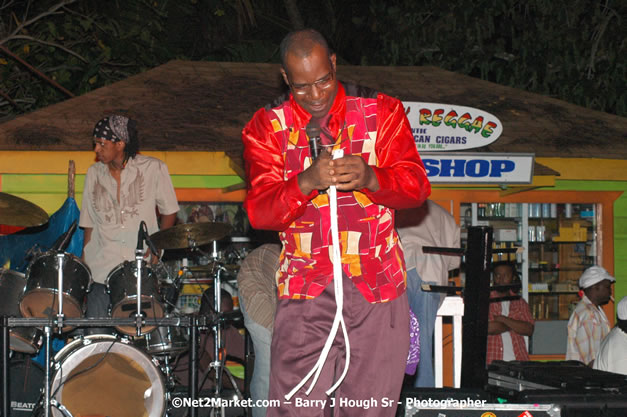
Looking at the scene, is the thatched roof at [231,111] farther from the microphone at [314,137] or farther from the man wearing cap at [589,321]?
the microphone at [314,137]

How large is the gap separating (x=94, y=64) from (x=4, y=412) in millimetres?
9569

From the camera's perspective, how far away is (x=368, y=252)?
2.64 metres

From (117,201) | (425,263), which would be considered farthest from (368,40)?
(117,201)

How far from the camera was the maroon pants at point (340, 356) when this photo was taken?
260cm

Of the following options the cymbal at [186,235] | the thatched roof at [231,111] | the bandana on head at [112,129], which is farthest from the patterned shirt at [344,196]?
the thatched roof at [231,111]

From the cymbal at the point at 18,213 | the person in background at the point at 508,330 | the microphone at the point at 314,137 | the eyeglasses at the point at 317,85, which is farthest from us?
the person in background at the point at 508,330

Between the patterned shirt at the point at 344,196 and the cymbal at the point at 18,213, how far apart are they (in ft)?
11.6

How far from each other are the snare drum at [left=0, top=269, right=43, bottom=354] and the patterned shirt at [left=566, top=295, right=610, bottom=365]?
496 centimetres

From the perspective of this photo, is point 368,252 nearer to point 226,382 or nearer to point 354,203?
point 354,203

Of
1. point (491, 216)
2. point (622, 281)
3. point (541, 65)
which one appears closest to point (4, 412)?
point (491, 216)

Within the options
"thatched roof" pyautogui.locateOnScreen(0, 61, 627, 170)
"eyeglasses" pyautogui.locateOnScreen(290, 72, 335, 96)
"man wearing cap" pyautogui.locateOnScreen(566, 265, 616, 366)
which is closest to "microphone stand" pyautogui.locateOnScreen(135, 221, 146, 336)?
"thatched roof" pyautogui.locateOnScreen(0, 61, 627, 170)

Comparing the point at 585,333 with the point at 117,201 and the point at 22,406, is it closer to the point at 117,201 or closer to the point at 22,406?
the point at 117,201

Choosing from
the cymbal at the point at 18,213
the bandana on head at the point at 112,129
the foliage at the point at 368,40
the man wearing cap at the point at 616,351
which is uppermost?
the foliage at the point at 368,40

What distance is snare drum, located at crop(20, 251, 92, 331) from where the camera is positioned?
565 centimetres
